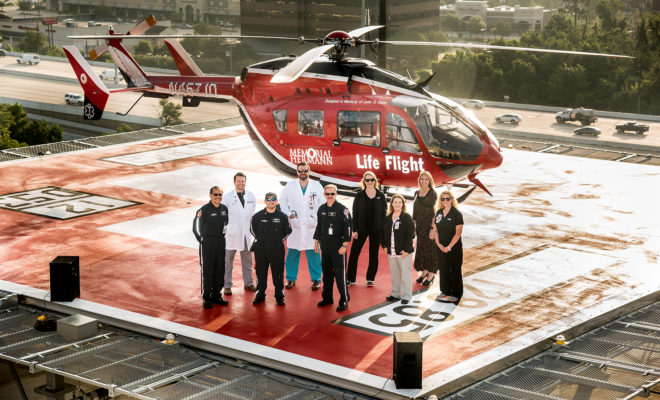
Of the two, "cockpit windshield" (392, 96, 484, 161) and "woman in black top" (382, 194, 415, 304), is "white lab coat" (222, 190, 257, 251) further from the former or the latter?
"cockpit windshield" (392, 96, 484, 161)

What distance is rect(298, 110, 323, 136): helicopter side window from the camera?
687 inches

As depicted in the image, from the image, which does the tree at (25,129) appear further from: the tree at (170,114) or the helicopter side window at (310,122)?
the helicopter side window at (310,122)

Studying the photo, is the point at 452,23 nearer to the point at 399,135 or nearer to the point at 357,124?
the point at 357,124

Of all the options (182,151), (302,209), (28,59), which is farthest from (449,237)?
(28,59)

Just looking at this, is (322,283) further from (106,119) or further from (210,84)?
(106,119)

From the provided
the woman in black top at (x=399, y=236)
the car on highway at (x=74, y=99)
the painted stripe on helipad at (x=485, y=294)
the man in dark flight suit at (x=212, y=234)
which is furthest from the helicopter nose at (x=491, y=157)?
the car on highway at (x=74, y=99)

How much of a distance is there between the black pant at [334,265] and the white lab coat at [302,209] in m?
0.68

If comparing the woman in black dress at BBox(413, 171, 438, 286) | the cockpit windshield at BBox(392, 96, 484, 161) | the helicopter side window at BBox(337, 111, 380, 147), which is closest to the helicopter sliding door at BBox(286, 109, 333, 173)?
the helicopter side window at BBox(337, 111, 380, 147)

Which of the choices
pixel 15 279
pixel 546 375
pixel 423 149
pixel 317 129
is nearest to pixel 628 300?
pixel 546 375

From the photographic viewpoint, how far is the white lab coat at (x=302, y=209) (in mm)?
13133

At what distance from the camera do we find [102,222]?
17.7 m

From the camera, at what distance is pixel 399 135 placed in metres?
16.7

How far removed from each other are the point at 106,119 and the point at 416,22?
152ft

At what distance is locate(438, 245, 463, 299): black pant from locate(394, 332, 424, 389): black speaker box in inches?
120
